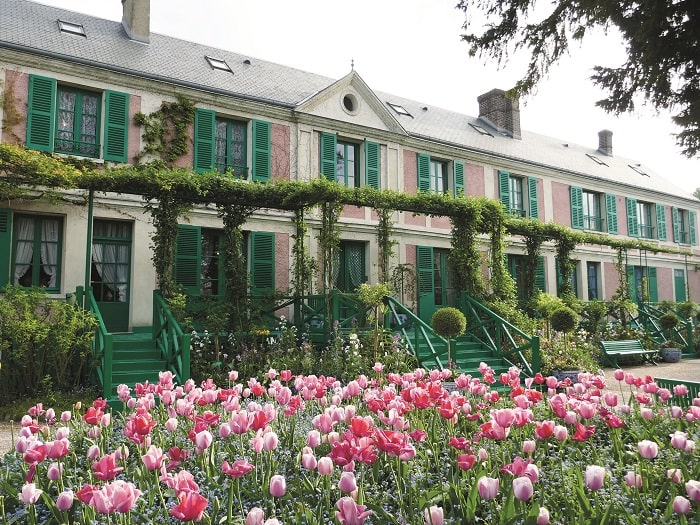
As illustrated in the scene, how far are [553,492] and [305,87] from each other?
44.4 ft

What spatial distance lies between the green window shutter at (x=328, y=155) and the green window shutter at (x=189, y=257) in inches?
141

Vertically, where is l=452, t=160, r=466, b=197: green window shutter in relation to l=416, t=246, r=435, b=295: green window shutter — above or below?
above

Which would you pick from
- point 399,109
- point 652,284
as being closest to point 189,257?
point 399,109

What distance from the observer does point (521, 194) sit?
1742 centimetres

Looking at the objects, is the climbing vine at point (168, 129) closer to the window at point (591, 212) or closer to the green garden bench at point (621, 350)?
the green garden bench at point (621, 350)

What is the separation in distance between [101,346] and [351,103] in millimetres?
9339

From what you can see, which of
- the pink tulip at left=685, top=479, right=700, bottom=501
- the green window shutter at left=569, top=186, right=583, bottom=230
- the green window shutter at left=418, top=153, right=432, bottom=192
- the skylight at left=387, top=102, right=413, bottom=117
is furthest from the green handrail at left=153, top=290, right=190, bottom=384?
the green window shutter at left=569, top=186, right=583, bottom=230

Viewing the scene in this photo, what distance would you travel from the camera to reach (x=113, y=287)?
10312 millimetres

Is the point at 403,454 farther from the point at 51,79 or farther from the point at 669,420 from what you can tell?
the point at 51,79

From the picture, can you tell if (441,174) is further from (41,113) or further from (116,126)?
(41,113)

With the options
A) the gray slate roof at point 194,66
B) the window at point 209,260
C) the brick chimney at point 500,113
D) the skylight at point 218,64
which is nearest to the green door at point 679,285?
the gray slate roof at point 194,66

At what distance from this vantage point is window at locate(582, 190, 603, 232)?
749 inches

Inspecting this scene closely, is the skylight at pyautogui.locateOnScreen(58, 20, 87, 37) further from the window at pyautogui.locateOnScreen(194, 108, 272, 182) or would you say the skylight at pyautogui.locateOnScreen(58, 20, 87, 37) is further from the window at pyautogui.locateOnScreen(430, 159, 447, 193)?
the window at pyautogui.locateOnScreen(430, 159, 447, 193)

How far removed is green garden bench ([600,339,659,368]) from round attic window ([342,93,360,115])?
8.40 metres
